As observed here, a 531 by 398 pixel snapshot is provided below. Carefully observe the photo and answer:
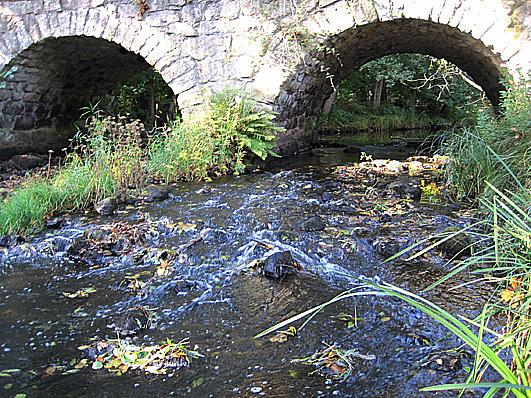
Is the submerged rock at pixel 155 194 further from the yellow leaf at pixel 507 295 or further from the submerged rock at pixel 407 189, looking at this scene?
the yellow leaf at pixel 507 295

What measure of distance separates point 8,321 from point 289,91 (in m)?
6.00

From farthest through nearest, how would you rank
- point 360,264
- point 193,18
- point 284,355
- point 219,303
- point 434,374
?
1. point 193,18
2. point 360,264
3. point 219,303
4. point 284,355
5. point 434,374

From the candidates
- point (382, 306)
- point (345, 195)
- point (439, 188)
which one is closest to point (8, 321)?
point (382, 306)

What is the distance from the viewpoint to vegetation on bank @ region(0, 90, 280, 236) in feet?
16.2

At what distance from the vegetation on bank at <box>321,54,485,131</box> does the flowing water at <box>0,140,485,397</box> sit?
1076 cm

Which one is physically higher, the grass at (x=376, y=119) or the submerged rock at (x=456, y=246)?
the grass at (x=376, y=119)

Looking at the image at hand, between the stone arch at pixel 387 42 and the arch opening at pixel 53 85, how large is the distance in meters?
3.41

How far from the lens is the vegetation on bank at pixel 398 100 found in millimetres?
15398

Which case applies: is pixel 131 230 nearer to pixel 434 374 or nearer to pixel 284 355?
pixel 284 355

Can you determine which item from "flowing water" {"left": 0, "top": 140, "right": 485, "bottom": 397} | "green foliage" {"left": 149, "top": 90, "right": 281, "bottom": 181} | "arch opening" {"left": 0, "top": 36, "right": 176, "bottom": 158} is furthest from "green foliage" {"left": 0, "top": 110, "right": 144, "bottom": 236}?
"arch opening" {"left": 0, "top": 36, "right": 176, "bottom": 158}

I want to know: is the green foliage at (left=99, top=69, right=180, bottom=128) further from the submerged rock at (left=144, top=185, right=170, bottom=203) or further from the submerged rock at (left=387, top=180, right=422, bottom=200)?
the submerged rock at (left=387, top=180, right=422, bottom=200)

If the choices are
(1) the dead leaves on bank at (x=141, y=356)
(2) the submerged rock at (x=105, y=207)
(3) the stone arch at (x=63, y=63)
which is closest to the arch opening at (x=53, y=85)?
(3) the stone arch at (x=63, y=63)

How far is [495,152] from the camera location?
14.4 ft

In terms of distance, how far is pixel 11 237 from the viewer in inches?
169
